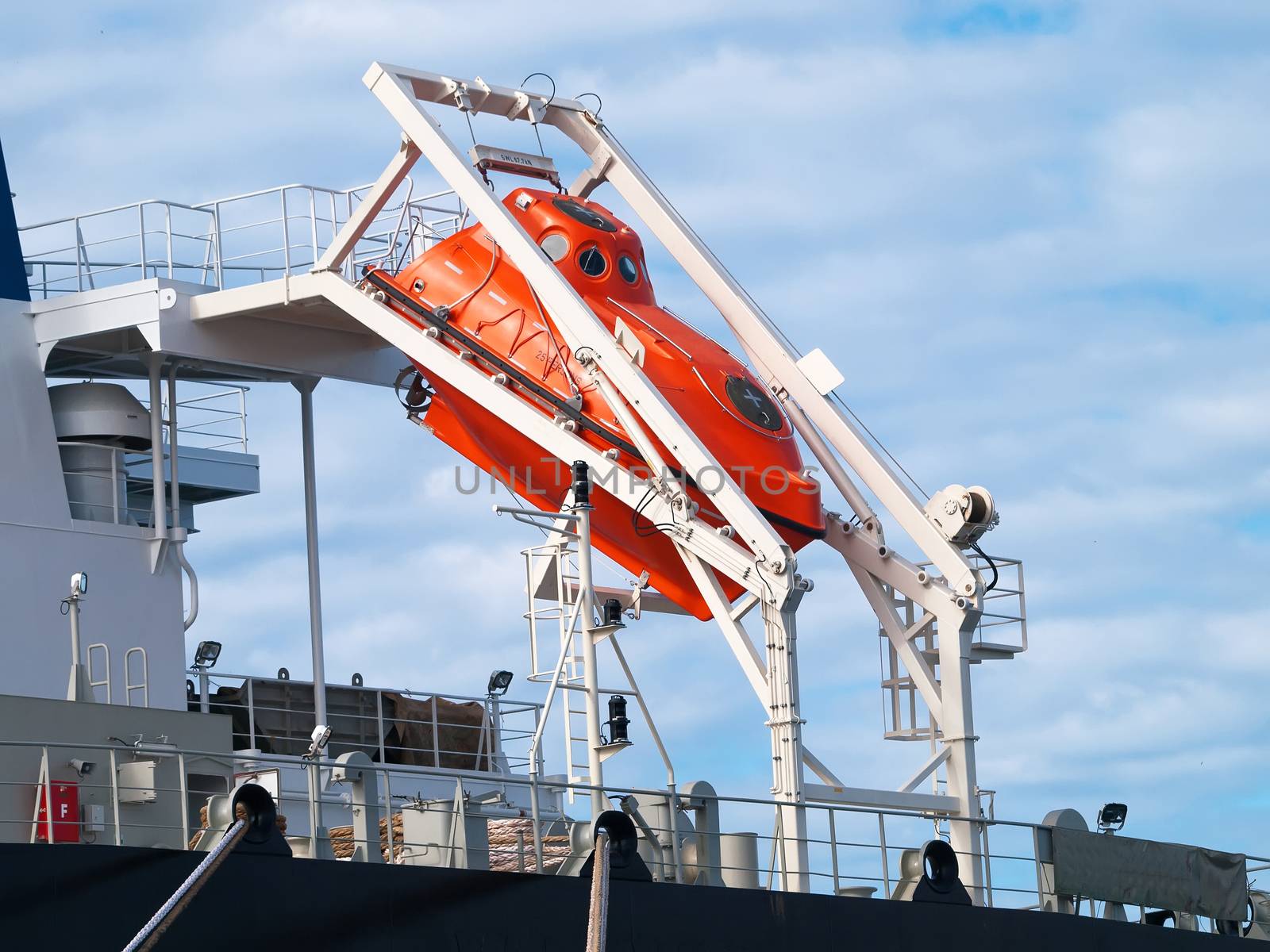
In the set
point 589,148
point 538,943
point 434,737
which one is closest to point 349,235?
point 589,148

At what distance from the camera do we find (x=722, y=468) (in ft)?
64.7

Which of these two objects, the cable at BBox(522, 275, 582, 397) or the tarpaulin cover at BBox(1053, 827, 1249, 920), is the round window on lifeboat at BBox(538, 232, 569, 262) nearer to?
the cable at BBox(522, 275, 582, 397)

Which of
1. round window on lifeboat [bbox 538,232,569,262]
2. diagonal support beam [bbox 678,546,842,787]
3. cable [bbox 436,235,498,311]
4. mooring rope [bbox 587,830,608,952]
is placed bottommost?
mooring rope [bbox 587,830,608,952]

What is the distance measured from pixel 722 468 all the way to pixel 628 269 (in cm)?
351

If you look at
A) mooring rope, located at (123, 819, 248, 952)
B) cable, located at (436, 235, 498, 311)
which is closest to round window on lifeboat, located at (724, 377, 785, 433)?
cable, located at (436, 235, 498, 311)

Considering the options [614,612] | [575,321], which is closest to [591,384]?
[575,321]

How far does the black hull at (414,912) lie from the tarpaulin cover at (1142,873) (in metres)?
0.84

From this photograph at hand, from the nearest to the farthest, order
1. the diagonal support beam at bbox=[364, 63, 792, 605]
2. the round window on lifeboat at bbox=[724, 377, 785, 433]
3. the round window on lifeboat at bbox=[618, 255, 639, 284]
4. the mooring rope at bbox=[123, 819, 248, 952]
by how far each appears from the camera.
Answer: the mooring rope at bbox=[123, 819, 248, 952]
the diagonal support beam at bbox=[364, 63, 792, 605]
the round window on lifeboat at bbox=[724, 377, 785, 433]
the round window on lifeboat at bbox=[618, 255, 639, 284]

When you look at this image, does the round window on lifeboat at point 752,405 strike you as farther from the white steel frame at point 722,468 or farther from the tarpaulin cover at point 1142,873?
the tarpaulin cover at point 1142,873

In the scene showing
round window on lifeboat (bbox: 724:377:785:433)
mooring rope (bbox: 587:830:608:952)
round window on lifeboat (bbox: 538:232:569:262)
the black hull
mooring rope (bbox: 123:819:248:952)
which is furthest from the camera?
round window on lifeboat (bbox: 538:232:569:262)

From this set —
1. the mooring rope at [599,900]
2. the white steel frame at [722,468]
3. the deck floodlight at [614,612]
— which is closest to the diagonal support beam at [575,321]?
the white steel frame at [722,468]

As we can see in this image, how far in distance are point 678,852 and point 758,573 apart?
12.7 ft

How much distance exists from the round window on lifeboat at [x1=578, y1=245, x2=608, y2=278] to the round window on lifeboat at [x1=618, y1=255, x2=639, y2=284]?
8.7 inches

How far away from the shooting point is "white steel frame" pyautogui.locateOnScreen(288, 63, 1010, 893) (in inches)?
759
